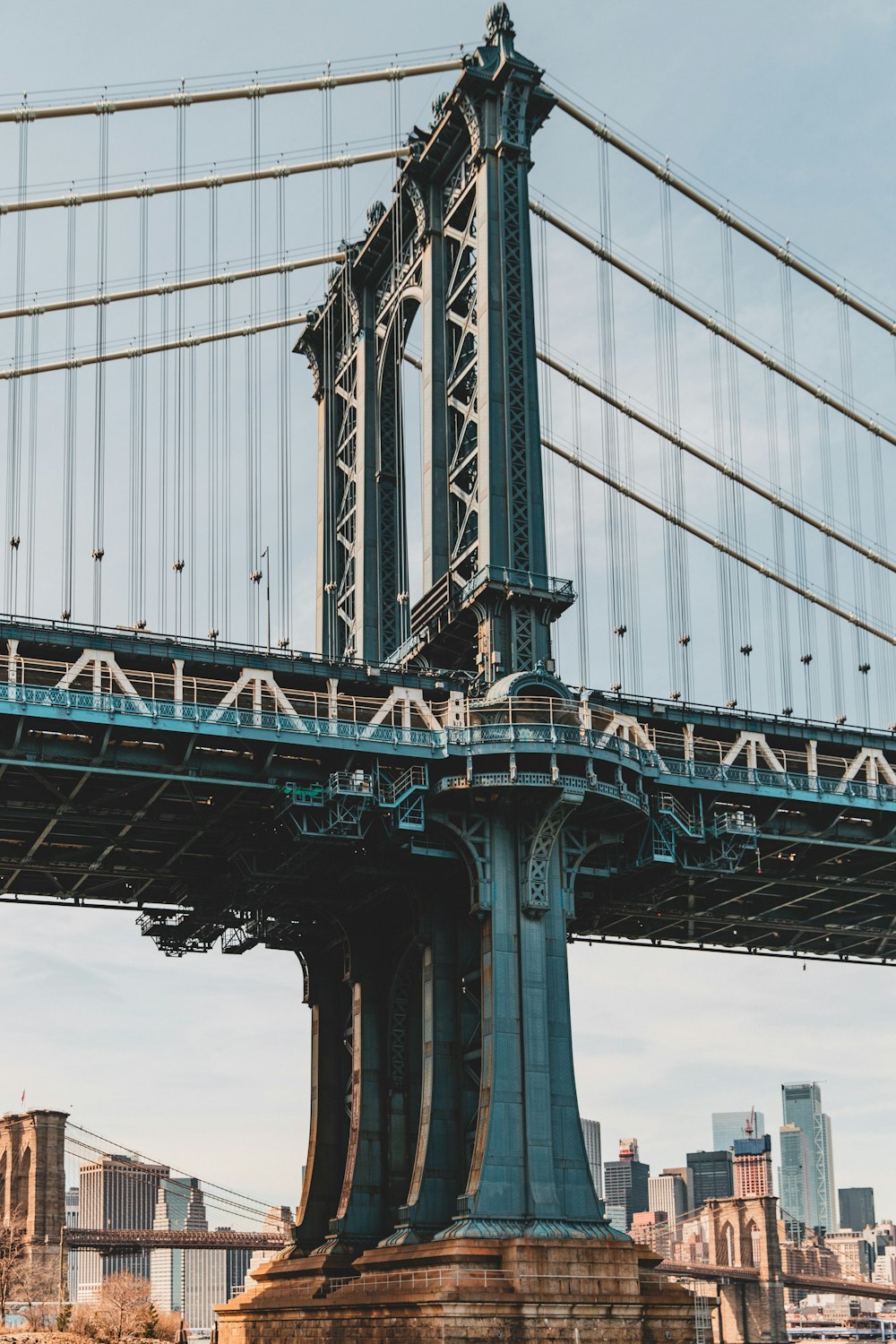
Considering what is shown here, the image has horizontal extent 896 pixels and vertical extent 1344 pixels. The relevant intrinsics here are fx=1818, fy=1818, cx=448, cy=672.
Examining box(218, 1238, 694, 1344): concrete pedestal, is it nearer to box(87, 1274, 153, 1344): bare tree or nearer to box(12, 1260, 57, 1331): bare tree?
box(87, 1274, 153, 1344): bare tree

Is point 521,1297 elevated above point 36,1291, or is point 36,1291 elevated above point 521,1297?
point 521,1297

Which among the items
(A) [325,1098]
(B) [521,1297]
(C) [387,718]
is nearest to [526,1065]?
(B) [521,1297]

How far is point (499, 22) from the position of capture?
75625mm

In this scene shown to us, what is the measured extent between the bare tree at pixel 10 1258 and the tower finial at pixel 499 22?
6494 centimetres

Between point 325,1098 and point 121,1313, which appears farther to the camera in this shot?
point 121,1313

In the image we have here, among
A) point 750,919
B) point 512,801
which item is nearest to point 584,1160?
point 512,801

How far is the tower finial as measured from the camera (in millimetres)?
75438

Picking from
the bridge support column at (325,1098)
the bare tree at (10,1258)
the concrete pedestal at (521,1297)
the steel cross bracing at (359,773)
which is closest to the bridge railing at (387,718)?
the steel cross bracing at (359,773)

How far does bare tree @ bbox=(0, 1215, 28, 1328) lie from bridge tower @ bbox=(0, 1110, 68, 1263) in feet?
1.83

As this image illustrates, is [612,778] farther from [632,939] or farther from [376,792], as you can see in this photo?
[632,939]

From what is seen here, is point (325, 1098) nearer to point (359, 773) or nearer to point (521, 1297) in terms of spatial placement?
point (359, 773)

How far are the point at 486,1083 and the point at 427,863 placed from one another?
422 inches

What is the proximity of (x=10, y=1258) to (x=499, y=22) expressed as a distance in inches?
2908

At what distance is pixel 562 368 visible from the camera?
95812mm
